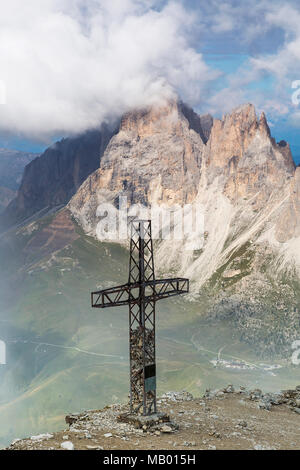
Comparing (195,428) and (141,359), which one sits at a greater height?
(141,359)

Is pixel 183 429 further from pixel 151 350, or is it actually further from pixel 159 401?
pixel 159 401

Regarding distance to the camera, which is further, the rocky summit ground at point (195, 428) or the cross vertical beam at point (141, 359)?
the cross vertical beam at point (141, 359)

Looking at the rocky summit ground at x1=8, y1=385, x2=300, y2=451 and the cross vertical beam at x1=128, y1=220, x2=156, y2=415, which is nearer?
the rocky summit ground at x1=8, y1=385, x2=300, y2=451

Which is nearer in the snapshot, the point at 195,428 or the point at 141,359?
the point at 195,428

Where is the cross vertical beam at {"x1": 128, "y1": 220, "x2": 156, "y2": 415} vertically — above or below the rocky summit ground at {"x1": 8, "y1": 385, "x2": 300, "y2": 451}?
above

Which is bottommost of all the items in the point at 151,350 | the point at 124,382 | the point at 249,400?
the point at 124,382

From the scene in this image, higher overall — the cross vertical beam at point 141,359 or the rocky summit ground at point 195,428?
the cross vertical beam at point 141,359

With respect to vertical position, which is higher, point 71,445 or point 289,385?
point 71,445
